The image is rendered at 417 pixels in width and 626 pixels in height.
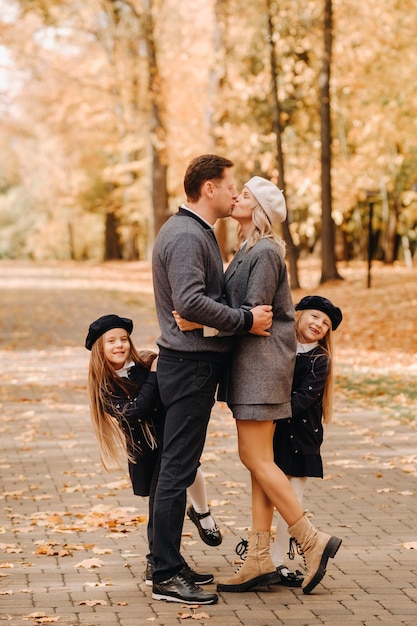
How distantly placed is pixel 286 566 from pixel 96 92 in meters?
42.4

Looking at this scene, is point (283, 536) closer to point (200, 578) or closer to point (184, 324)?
point (200, 578)

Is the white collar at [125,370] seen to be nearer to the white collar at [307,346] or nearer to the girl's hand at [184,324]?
the girl's hand at [184,324]

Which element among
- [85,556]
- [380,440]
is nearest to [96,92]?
[380,440]

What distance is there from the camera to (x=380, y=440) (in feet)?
32.2

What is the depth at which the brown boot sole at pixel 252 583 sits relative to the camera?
17.4ft

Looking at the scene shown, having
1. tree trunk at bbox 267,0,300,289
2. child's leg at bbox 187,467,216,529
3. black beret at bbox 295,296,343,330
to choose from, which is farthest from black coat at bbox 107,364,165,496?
tree trunk at bbox 267,0,300,289

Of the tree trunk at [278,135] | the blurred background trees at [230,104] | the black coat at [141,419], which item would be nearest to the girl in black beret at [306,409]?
the black coat at [141,419]

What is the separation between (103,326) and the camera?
560cm

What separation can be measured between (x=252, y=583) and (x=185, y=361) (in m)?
1.15

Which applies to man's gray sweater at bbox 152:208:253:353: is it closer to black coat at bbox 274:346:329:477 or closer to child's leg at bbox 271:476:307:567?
black coat at bbox 274:346:329:477

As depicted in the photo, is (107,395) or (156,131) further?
(156,131)

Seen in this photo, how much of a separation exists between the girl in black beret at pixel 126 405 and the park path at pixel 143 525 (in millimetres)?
425

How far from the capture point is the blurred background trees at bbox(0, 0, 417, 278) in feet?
97.3

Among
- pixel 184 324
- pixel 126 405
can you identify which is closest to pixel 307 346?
pixel 184 324
